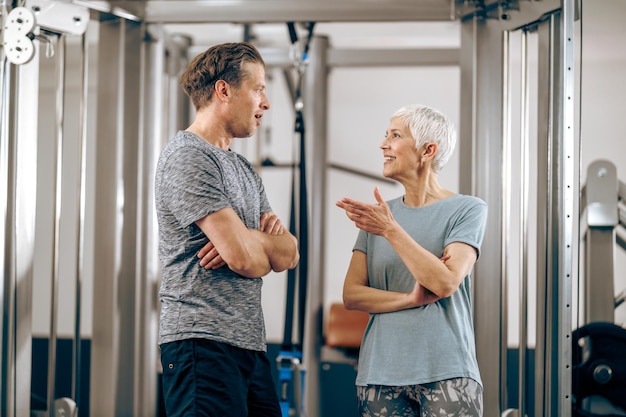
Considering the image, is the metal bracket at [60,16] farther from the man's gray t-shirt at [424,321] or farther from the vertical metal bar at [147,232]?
the man's gray t-shirt at [424,321]

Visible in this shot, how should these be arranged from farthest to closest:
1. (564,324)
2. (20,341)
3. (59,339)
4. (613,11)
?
(613,11) < (59,339) < (20,341) < (564,324)

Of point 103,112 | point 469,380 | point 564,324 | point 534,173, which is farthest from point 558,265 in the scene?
point 103,112

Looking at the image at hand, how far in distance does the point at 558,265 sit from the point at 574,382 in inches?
26.5

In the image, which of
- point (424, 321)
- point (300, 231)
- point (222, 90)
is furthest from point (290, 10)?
point (424, 321)

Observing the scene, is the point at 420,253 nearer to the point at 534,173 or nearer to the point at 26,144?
the point at 534,173

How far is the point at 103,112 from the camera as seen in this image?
2529 millimetres

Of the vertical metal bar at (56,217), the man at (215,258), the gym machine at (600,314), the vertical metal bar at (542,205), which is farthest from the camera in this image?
the gym machine at (600,314)

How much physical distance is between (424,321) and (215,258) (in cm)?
52

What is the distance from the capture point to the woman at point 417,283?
5.26 ft

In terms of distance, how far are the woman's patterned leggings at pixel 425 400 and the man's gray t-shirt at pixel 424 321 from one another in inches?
0.9

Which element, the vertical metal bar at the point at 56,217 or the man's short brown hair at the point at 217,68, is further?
the vertical metal bar at the point at 56,217

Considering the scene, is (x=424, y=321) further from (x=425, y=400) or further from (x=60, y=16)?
(x=60, y=16)

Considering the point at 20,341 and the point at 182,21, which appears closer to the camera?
the point at 20,341

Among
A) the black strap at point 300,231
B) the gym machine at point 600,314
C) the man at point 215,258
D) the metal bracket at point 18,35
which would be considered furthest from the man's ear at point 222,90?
the gym machine at point 600,314
